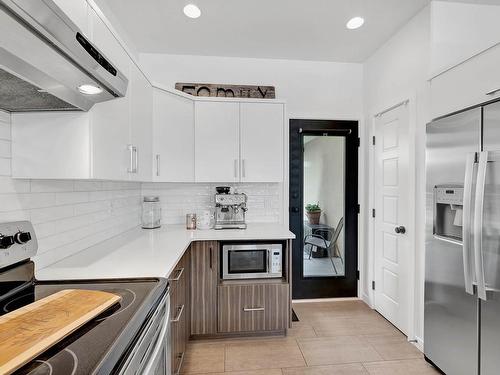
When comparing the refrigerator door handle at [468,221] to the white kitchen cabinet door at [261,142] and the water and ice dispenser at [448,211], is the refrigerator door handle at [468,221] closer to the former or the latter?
the water and ice dispenser at [448,211]

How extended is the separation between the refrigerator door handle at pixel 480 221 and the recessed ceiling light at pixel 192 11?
232cm

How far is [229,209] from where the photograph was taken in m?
2.97

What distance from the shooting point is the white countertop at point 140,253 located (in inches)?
56.6

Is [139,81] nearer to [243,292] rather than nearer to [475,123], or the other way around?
[243,292]

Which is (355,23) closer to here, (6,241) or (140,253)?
(140,253)

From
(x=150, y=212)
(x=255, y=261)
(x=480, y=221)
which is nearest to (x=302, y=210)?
(x=255, y=261)

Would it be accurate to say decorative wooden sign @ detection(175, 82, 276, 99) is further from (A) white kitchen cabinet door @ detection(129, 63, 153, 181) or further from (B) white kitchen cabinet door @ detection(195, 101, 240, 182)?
(A) white kitchen cabinet door @ detection(129, 63, 153, 181)

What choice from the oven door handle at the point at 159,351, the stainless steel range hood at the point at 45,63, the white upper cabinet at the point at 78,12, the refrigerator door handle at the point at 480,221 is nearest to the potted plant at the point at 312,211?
the refrigerator door handle at the point at 480,221

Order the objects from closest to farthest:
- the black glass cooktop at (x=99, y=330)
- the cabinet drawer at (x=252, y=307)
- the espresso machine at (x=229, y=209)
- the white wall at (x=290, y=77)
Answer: the black glass cooktop at (x=99, y=330) < the cabinet drawer at (x=252, y=307) < the espresso machine at (x=229, y=209) < the white wall at (x=290, y=77)

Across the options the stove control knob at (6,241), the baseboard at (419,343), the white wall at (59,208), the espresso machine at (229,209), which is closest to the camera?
the stove control knob at (6,241)

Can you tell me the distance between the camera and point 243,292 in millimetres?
2426

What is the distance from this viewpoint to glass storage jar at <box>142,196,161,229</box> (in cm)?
→ 289

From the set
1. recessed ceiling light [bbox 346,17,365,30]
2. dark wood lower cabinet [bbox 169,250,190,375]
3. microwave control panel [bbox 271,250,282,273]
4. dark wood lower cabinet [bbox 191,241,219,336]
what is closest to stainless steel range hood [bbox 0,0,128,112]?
dark wood lower cabinet [bbox 169,250,190,375]

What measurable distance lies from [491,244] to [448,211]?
378 mm
